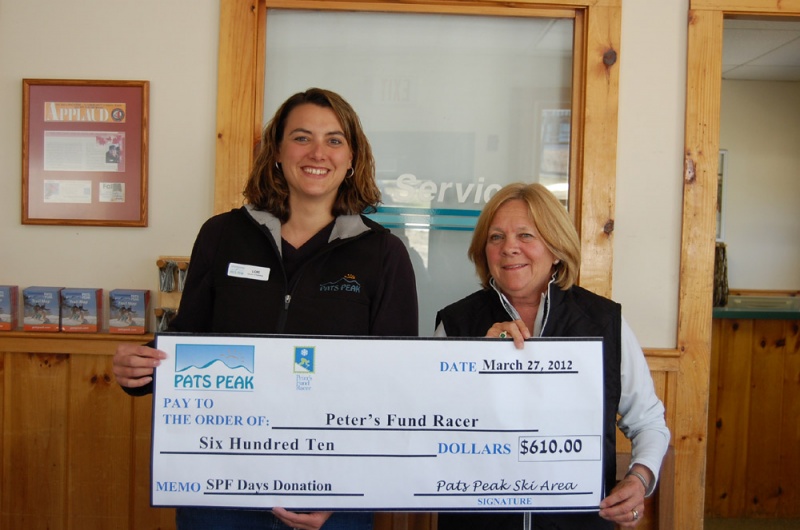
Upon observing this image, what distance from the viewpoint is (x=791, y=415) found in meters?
3.96

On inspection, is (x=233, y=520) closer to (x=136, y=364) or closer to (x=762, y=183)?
(x=136, y=364)

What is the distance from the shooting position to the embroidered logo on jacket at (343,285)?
168cm

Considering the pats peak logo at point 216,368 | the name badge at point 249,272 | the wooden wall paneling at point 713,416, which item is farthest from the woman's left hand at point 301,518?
the wooden wall paneling at point 713,416

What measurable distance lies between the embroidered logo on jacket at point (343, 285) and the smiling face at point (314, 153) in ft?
0.73

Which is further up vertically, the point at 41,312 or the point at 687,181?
the point at 687,181

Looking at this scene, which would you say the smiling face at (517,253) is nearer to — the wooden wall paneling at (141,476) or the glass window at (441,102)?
the glass window at (441,102)

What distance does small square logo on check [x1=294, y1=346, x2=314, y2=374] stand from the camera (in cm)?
159

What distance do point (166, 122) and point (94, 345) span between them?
0.91m

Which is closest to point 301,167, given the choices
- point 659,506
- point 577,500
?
point 577,500

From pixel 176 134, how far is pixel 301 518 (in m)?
1.72

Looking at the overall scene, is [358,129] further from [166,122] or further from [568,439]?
[166,122]

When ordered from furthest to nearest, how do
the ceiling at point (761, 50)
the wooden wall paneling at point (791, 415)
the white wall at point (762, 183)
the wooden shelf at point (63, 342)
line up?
the white wall at point (762, 183) → the ceiling at point (761, 50) → the wooden wall paneling at point (791, 415) → the wooden shelf at point (63, 342)

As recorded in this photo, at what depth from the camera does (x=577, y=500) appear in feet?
5.27

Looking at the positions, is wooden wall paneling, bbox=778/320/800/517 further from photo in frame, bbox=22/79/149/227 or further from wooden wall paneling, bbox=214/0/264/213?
photo in frame, bbox=22/79/149/227
